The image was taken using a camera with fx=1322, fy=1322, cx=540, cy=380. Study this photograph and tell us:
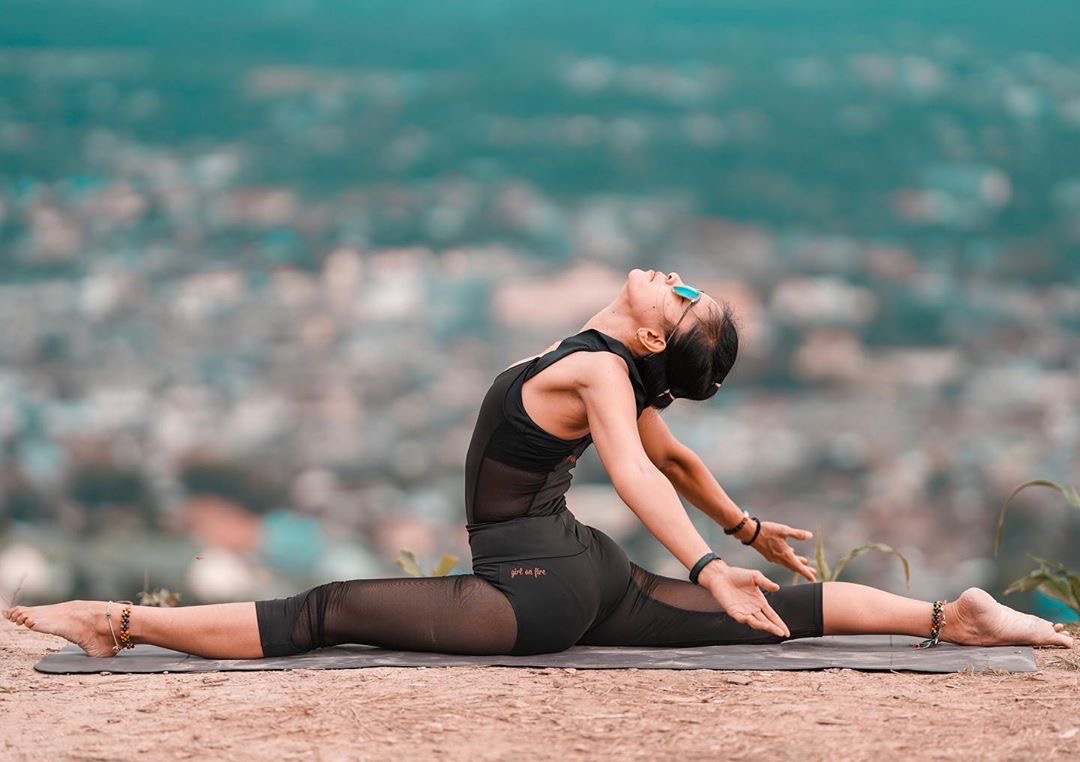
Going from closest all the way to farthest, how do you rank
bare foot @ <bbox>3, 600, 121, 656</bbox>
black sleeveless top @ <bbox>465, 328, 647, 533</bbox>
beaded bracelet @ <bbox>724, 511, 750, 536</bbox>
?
black sleeveless top @ <bbox>465, 328, 647, 533</bbox>
bare foot @ <bbox>3, 600, 121, 656</bbox>
beaded bracelet @ <bbox>724, 511, 750, 536</bbox>

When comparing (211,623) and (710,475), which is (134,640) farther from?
(710,475)

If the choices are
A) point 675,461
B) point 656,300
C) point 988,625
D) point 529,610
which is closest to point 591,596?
point 529,610

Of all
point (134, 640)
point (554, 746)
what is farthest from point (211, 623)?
point (554, 746)

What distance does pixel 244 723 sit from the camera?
11.3 feet

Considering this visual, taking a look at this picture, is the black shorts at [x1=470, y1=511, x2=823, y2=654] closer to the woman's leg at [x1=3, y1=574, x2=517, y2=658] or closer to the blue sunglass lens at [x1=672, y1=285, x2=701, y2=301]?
the woman's leg at [x1=3, y1=574, x2=517, y2=658]

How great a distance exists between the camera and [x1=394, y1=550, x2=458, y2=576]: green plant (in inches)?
213

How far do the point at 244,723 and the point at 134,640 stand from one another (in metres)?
0.91

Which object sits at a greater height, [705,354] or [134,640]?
[705,354]

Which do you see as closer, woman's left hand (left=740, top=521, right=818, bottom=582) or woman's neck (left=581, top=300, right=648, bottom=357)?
woman's neck (left=581, top=300, right=648, bottom=357)

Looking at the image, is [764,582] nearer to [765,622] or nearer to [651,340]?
[765,622]

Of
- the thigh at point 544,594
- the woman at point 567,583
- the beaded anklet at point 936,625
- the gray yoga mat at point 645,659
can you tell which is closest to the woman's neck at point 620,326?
the woman at point 567,583

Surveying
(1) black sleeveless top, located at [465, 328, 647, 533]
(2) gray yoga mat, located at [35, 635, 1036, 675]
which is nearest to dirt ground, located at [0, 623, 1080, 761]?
(2) gray yoga mat, located at [35, 635, 1036, 675]

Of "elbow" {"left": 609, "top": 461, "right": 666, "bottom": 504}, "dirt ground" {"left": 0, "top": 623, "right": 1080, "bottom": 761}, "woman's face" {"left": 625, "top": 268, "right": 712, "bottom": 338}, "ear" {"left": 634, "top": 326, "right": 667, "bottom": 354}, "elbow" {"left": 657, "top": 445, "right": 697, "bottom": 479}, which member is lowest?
"dirt ground" {"left": 0, "top": 623, "right": 1080, "bottom": 761}

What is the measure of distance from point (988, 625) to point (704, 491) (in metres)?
1.00
